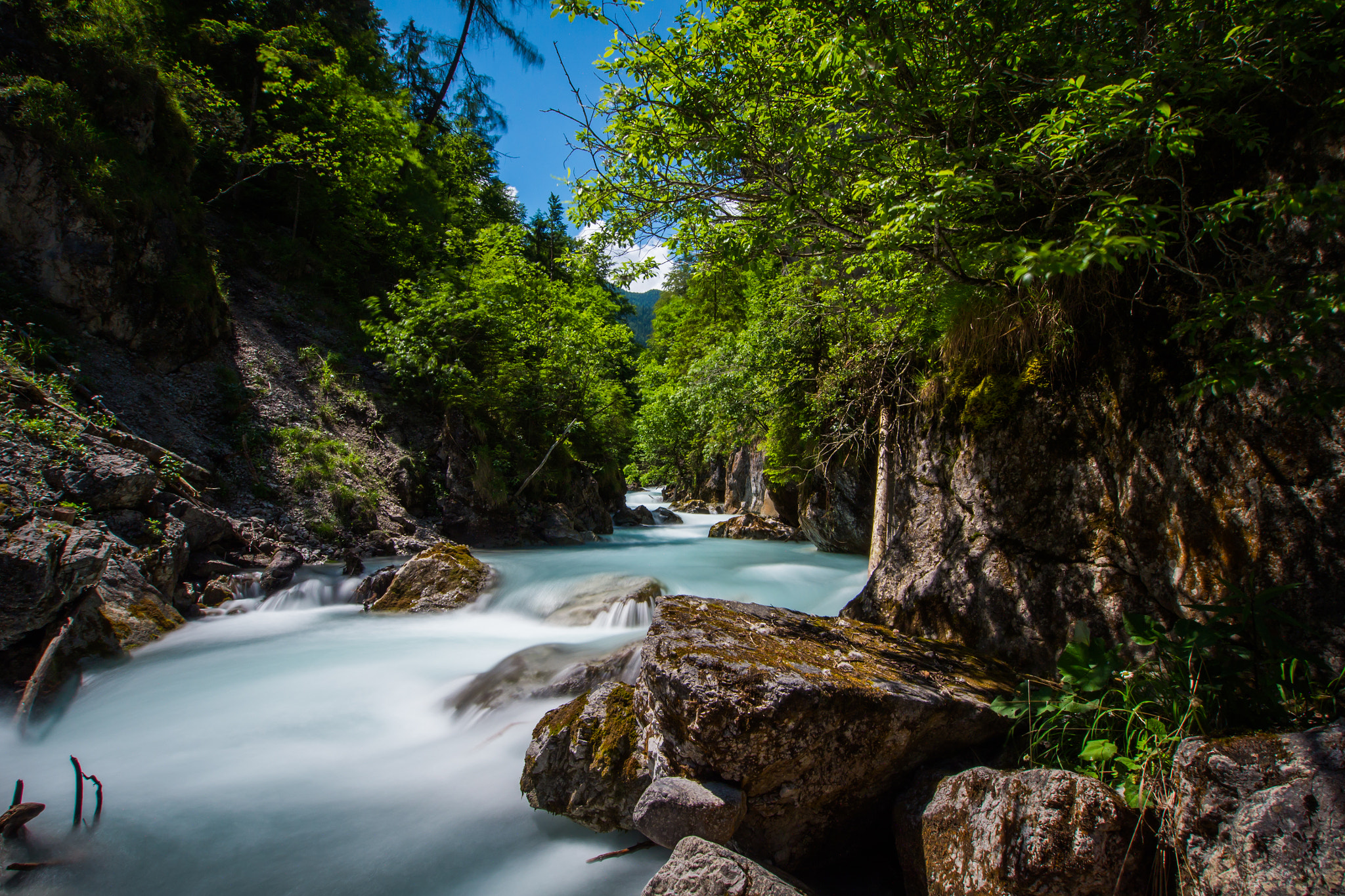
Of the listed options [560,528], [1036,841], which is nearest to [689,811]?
[1036,841]

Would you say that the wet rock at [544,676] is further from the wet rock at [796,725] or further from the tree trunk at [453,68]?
the tree trunk at [453,68]

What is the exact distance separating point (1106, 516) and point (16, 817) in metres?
6.97

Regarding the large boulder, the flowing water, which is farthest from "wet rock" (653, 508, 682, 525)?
the large boulder

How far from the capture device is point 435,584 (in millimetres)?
7891

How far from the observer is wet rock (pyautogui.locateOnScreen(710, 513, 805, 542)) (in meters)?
12.9

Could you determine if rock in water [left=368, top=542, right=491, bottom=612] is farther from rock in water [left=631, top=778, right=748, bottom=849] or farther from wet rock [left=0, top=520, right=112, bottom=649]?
rock in water [left=631, top=778, right=748, bottom=849]

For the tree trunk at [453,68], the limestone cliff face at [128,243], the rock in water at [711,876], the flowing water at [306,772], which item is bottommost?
the flowing water at [306,772]

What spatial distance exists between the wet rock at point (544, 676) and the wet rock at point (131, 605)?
11.6 ft

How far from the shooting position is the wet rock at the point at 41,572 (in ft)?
14.3

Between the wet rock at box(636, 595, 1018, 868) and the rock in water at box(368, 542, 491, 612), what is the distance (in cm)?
515

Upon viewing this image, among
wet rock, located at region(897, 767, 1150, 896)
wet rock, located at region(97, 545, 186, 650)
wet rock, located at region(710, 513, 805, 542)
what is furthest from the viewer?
wet rock, located at region(710, 513, 805, 542)

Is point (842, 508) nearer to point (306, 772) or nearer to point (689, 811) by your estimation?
point (689, 811)

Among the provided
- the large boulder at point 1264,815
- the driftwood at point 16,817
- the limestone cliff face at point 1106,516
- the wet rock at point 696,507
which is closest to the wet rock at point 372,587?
the driftwood at point 16,817

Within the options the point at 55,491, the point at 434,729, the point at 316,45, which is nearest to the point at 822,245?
the point at 434,729
